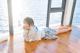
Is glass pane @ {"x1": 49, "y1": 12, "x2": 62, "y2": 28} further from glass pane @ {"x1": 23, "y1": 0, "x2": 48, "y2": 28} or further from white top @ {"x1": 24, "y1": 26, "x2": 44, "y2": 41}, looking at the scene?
white top @ {"x1": 24, "y1": 26, "x2": 44, "y2": 41}

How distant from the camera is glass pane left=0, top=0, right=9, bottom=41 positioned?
2057 millimetres

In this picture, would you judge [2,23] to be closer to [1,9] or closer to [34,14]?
[1,9]

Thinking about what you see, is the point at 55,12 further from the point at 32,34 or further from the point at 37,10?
the point at 32,34

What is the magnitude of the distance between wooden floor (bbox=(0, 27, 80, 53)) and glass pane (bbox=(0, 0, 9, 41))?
14 cm

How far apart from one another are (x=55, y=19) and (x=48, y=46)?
872mm

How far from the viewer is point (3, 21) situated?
2.16 meters

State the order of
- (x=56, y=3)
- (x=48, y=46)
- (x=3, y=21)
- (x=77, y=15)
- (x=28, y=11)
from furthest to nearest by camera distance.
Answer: (x=77, y=15) < (x=56, y=3) < (x=28, y=11) < (x=3, y=21) < (x=48, y=46)

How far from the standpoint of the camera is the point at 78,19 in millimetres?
2842

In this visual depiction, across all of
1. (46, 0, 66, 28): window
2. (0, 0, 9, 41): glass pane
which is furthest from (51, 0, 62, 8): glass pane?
(0, 0, 9, 41): glass pane

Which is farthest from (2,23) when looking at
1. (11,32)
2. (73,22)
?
(73,22)

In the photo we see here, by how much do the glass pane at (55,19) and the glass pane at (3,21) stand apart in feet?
2.92

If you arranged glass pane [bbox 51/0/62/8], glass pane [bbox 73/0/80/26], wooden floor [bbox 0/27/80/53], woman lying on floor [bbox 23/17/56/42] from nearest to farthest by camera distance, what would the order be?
wooden floor [bbox 0/27/80/53], woman lying on floor [bbox 23/17/56/42], glass pane [bbox 51/0/62/8], glass pane [bbox 73/0/80/26]

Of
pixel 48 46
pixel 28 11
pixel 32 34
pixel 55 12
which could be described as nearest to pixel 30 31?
pixel 32 34

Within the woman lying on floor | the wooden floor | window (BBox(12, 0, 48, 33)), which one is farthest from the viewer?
window (BBox(12, 0, 48, 33))
